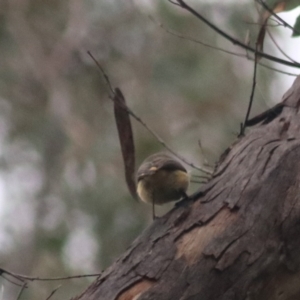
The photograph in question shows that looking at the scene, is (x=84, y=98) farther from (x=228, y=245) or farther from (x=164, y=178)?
(x=228, y=245)

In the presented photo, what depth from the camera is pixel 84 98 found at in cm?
464

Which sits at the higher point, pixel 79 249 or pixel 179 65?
pixel 179 65

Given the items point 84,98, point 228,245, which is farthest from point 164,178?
point 84,98

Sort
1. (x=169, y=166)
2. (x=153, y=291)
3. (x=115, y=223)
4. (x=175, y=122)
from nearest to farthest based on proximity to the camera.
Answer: (x=153, y=291) → (x=169, y=166) → (x=115, y=223) → (x=175, y=122)

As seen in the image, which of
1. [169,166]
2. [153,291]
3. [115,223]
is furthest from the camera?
[115,223]

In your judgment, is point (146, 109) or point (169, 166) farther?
point (146, 109)

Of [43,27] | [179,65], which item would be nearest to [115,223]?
[179,65]

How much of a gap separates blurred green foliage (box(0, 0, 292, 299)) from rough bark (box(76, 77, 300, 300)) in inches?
110

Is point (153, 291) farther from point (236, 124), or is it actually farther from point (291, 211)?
point (236, 124)

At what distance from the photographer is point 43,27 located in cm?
471

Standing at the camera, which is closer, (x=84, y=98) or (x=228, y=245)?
(x=228, y=245)

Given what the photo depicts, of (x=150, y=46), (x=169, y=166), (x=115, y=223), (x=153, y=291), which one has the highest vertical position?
(x=150, y=46)

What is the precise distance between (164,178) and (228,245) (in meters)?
0.31

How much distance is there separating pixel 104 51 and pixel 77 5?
0.43 meters
